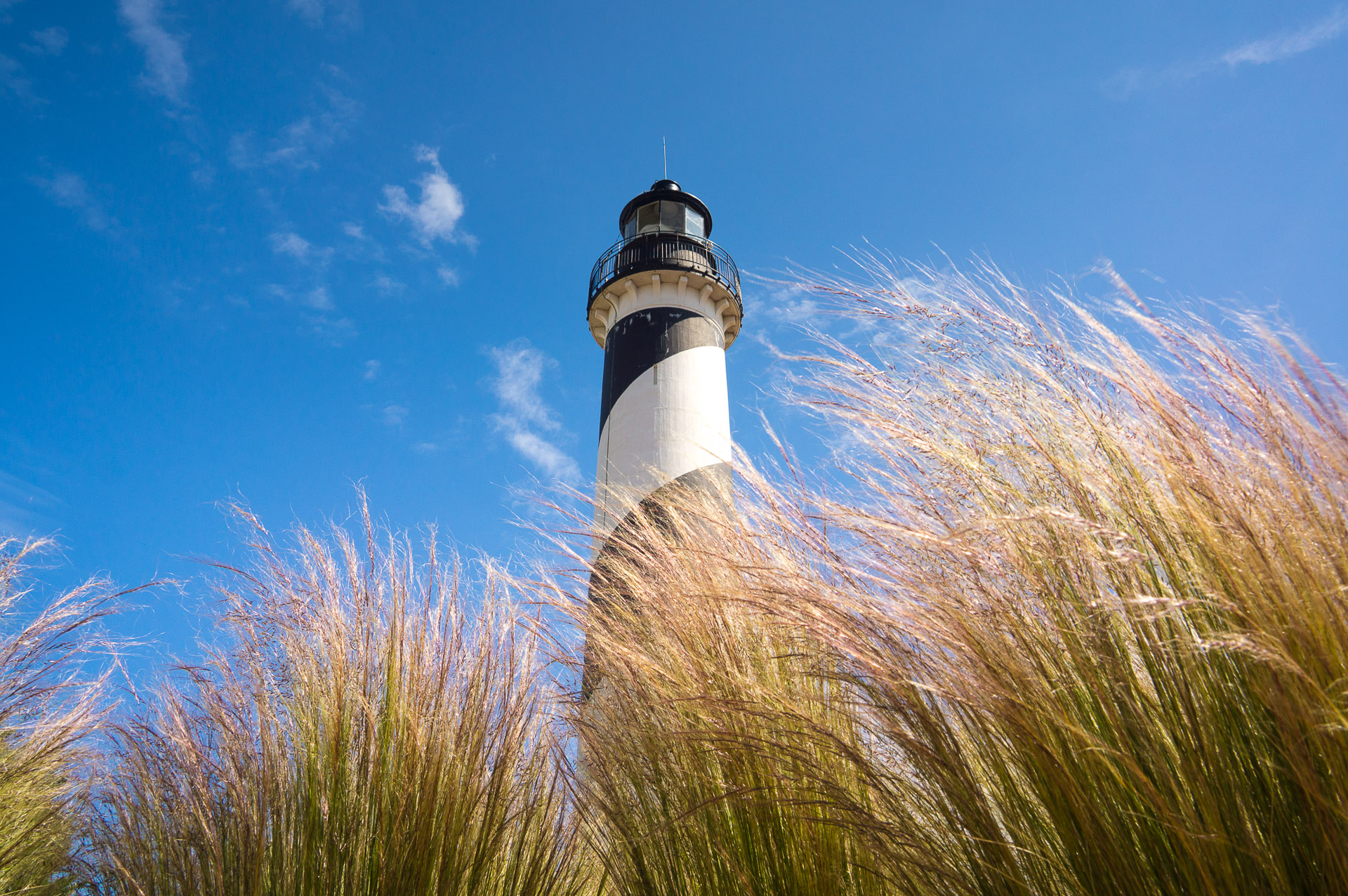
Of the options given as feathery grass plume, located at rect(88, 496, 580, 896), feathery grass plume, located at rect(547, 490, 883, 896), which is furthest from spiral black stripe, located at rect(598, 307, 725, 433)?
feathery grass plume, located at rect(547, 490, 883, 896)

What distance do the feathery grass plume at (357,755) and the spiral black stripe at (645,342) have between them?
19.3 feet

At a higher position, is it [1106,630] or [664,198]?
[664,198]

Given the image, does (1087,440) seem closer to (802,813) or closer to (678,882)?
(802,813)

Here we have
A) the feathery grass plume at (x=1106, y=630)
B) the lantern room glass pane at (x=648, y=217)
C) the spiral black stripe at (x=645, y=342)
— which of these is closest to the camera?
the feathery grass plume at (x=1106, y=630)

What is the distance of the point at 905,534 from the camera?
1.02m

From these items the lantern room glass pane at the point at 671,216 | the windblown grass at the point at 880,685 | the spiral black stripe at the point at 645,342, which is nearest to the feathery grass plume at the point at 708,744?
the windblown grass at the point at 880,685

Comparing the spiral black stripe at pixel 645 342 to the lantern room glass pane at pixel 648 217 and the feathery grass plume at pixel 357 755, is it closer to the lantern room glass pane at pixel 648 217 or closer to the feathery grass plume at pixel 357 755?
the lantern room glass pane at pixel 648 217

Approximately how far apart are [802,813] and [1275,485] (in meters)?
0.89

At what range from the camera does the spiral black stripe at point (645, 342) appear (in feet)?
25.8

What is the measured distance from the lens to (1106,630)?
0.86 metres

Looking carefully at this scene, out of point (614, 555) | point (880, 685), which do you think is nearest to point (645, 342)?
point (614, 555)

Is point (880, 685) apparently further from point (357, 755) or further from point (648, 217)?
point (648, 217)

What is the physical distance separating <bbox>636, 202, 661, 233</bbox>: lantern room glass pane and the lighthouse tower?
0.04ft

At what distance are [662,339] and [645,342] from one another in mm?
201
